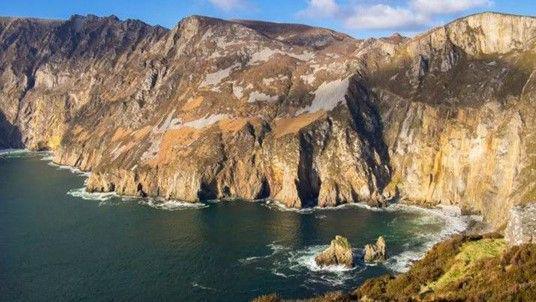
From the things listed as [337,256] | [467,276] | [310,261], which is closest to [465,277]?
[467,276]

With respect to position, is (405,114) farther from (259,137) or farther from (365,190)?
(259,137)

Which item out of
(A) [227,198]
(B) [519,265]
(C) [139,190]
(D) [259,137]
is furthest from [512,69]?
(B) [519,265]

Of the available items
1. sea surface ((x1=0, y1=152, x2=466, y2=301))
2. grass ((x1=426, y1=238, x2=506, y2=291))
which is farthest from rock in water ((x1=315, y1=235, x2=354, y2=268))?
grass ((x1=426, y1=238, x2=506, y2=291))

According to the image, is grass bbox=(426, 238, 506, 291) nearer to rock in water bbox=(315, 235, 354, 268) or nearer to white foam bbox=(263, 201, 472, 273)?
white foam bbox=(263, 201, 472, 273)

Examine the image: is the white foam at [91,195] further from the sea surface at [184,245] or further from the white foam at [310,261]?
the white foam at [310,261]

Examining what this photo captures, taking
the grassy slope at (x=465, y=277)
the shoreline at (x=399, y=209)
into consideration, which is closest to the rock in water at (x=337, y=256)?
the shoreline at (x=399, y=209)

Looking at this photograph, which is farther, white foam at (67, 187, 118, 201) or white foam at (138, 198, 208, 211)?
white foam at (67, 187, 118, 201)
